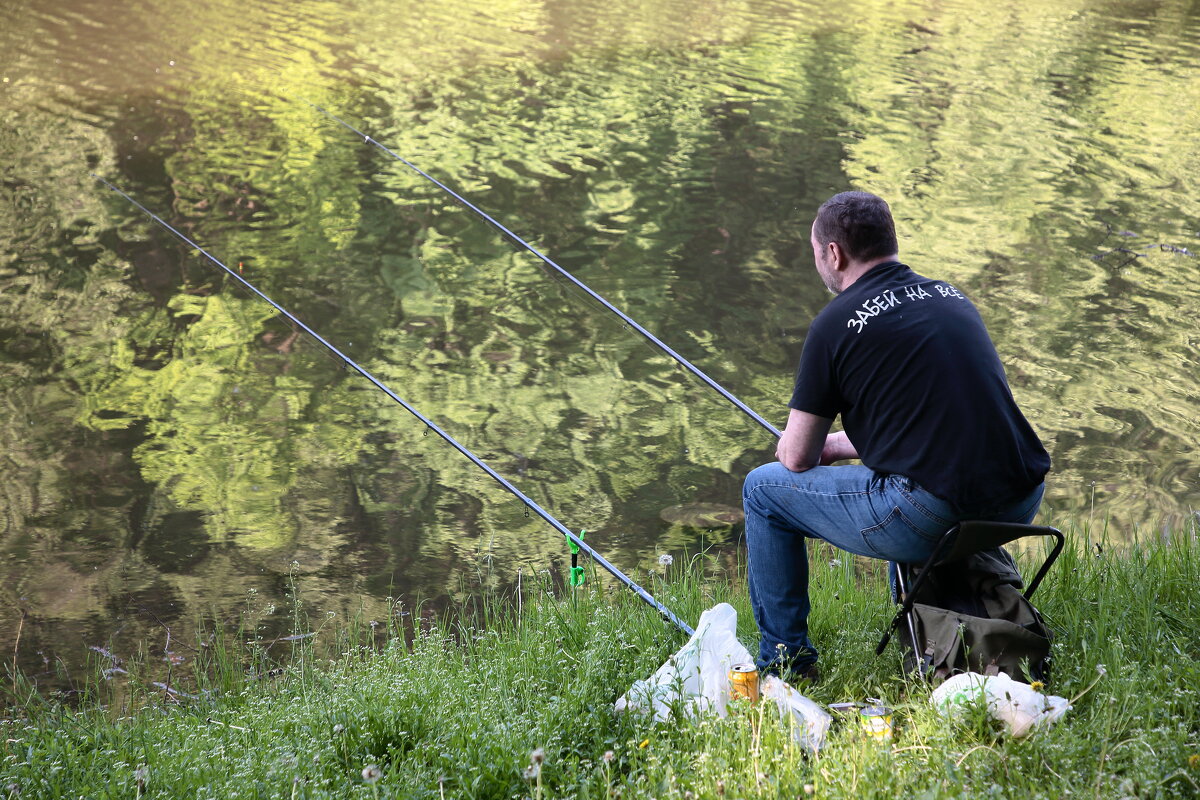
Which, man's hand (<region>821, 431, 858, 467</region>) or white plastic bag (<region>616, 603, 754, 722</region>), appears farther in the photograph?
man's hand (<region>821, 431, 858, 467</region>)

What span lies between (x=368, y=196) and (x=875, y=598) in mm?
5574

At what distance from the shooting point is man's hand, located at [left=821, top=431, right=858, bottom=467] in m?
2.59

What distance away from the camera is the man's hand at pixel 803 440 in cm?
247

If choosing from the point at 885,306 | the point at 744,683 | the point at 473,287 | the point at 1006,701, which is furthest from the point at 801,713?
the point at 473,287

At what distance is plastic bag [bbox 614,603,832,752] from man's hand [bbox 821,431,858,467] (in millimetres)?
428

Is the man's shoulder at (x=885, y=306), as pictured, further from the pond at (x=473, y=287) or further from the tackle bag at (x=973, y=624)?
the pond at (x=473, y=287)

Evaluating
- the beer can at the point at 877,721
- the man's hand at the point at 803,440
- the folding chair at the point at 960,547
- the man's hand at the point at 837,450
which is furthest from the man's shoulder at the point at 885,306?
the beer can at the point at 877,721

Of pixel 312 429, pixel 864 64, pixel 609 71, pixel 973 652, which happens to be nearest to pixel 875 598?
pixel 973 652

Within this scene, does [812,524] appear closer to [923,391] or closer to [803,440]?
[803,440]

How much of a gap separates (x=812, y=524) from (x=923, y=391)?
0.41 meters

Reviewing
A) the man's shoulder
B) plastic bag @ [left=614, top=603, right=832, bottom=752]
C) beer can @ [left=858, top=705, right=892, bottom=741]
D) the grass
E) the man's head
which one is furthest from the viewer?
the man's head

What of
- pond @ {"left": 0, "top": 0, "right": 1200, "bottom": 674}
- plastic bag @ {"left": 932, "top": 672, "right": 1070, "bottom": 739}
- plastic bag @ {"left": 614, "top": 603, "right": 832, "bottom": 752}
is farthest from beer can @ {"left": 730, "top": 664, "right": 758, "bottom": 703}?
pond @ {"left": 0, "top": 0, "right": 1200, "bottom": 674}

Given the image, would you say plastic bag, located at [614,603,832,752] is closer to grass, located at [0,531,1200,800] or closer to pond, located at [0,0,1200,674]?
grass, located at [0,531,1200,800]

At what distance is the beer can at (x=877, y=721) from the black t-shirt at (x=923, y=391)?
0.47 m
